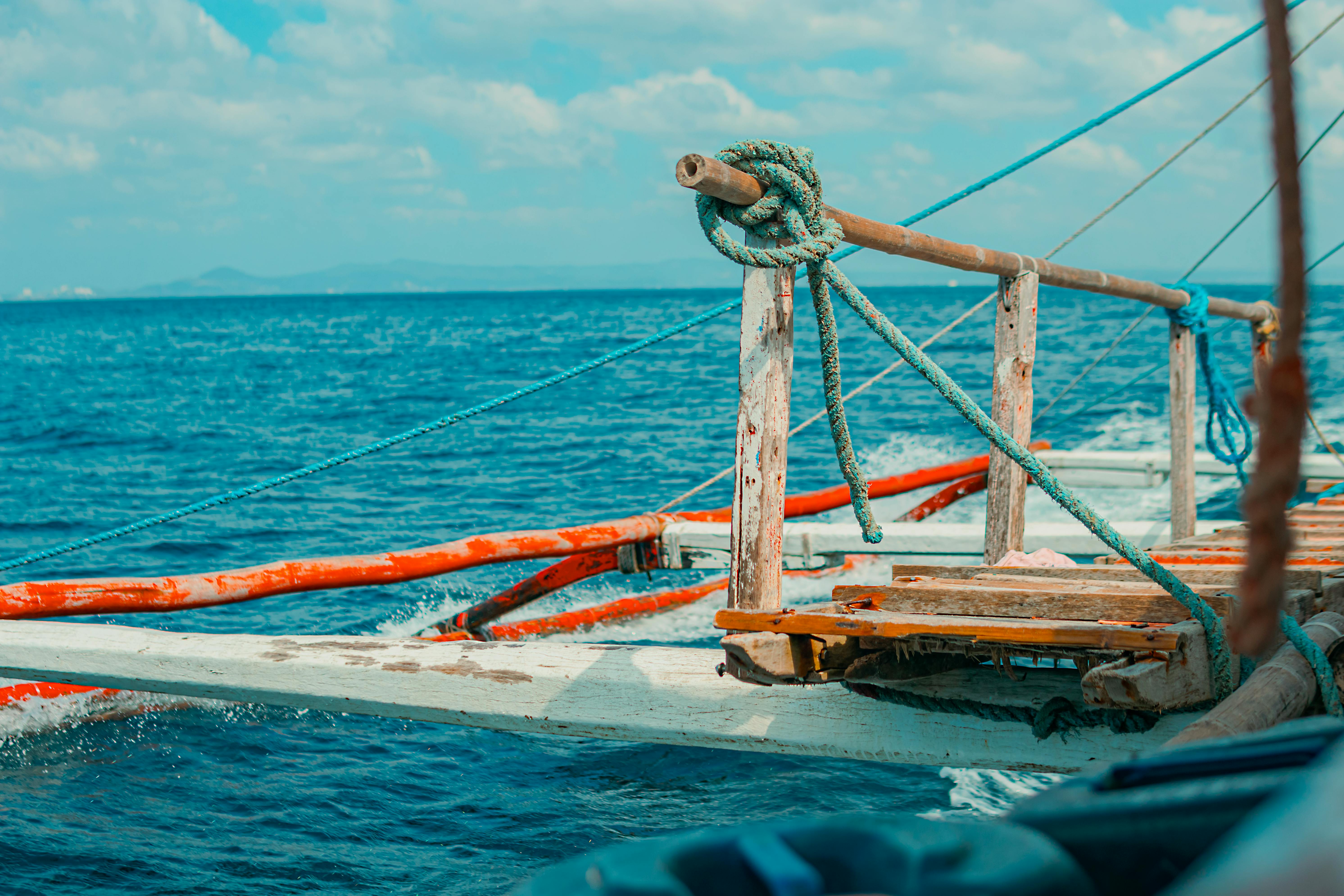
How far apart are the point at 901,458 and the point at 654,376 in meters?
15.2

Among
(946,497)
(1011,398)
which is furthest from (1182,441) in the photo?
(946,497)

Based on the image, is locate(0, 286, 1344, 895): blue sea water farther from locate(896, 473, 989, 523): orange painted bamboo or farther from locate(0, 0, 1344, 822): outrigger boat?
locate(0, 0, 1344, 822): outrigger boat

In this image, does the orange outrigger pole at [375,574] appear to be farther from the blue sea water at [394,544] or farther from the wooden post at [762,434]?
the wooden post at [762,434]

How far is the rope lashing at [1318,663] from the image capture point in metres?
2.76

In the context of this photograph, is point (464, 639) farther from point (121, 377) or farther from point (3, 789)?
point (121, 377)

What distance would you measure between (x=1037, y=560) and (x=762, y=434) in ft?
4.58

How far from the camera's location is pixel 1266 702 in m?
2.52

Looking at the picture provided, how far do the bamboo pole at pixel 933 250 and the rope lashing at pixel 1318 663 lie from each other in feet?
5.37

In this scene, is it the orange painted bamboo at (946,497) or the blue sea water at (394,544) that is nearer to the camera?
the blue sea water at (394,544)

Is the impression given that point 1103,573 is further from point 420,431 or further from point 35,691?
point 35,691

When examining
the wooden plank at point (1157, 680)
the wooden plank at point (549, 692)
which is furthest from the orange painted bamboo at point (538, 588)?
the wooden plank at point (1157, 680)

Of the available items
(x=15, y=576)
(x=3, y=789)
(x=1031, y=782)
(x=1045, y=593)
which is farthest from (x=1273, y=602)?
(x=15, y=576)

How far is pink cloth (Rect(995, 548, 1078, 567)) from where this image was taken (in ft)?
12.8

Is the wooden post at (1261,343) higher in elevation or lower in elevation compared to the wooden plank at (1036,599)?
higher
